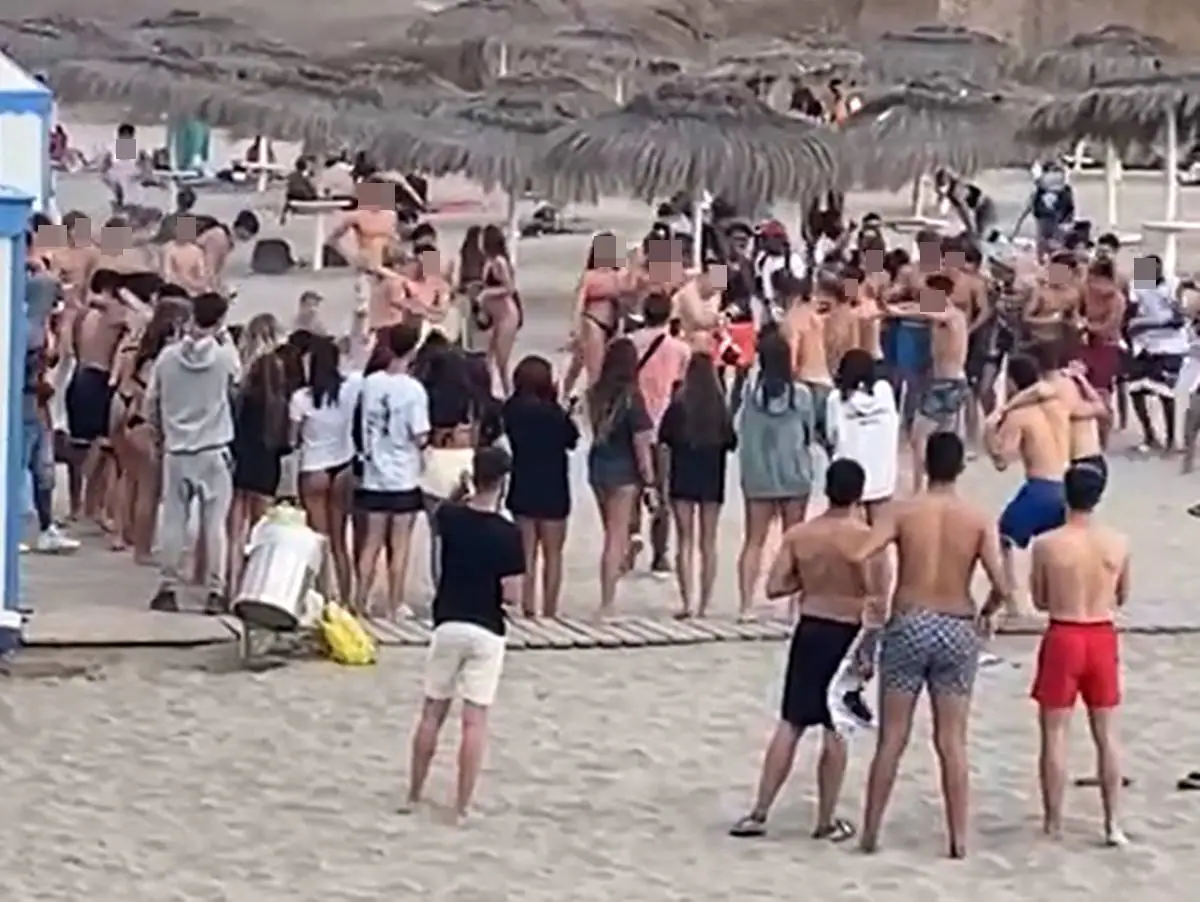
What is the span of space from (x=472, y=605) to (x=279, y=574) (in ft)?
9.42

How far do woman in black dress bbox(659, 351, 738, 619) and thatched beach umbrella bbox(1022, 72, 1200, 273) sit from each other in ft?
Answer: 36.6

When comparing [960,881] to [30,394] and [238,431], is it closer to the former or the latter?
[238,431]

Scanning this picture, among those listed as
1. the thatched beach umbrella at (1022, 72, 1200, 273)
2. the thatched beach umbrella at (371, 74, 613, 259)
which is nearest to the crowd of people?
the thatched beach umbrella at (371, 74, 613, 259)

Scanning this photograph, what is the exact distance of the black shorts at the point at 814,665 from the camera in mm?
9578

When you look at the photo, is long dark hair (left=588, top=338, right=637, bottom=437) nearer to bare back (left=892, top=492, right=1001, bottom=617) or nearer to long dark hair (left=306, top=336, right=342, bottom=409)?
long dark hair (left=306, top=336, right=342, bottom=409)

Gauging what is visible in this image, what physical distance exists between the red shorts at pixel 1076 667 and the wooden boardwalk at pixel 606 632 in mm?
3839

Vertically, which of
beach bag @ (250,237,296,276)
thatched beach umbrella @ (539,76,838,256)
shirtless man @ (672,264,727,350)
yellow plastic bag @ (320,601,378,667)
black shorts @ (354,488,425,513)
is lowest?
yellow plastic bag @ (320,601,378,667)

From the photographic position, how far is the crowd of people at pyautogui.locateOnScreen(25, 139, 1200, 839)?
31.7ft

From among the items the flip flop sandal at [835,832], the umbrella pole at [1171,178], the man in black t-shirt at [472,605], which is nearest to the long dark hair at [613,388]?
the man in black t-shirt at [472,605]

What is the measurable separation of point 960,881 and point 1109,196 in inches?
987

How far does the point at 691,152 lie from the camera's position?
23438 millimetres

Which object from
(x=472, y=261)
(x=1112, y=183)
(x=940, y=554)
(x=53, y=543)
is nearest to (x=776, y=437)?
(x=940, y=554)

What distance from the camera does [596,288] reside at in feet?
59.1

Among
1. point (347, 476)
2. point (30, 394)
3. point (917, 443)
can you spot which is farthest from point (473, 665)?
point (917, 443)
